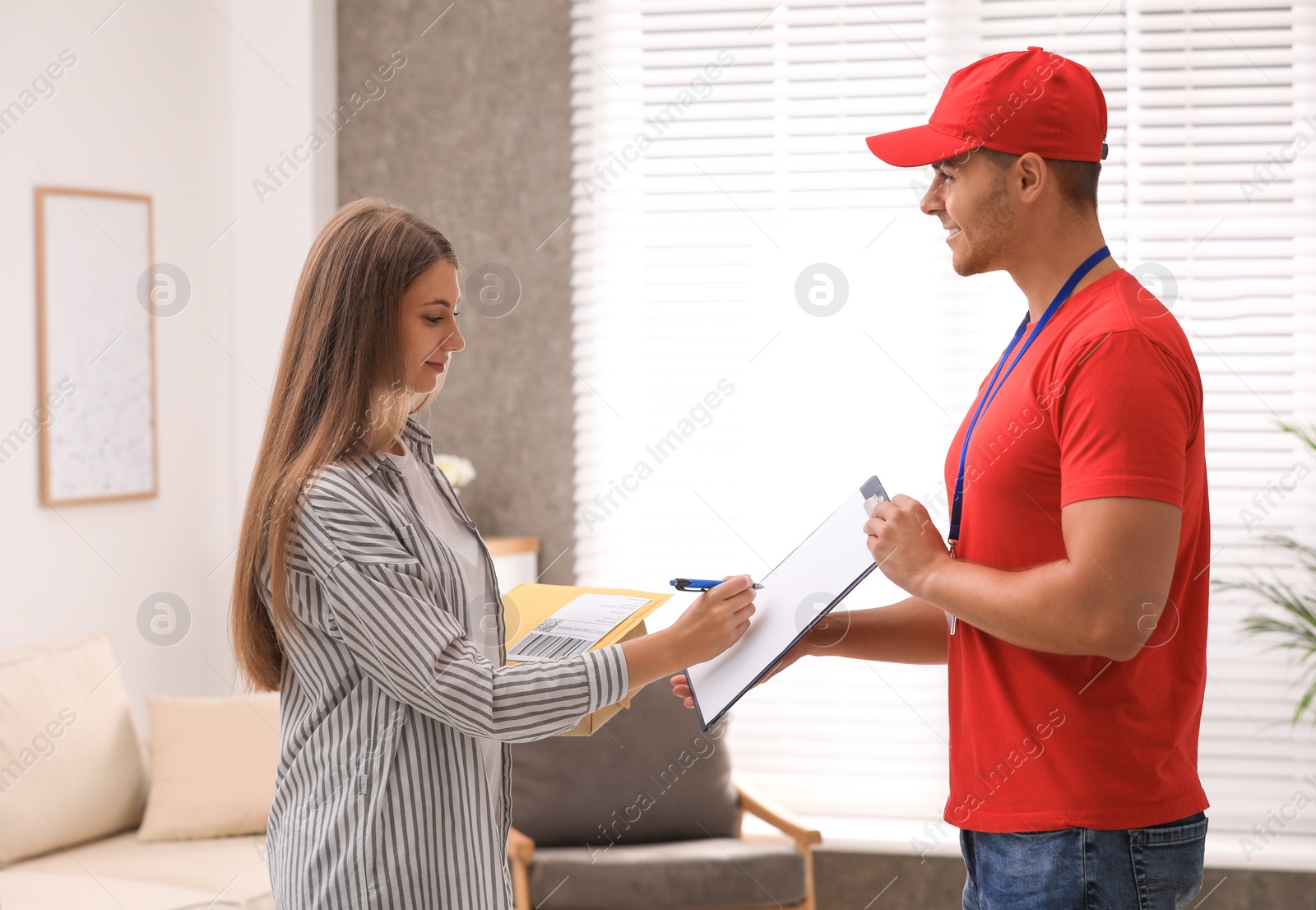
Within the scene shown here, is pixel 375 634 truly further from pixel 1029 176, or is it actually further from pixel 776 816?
pixel 776 816

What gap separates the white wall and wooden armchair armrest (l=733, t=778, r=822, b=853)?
6.51ft

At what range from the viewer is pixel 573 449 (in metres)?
3.75

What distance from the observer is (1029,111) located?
1.36 meters

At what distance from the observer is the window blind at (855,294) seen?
332cm

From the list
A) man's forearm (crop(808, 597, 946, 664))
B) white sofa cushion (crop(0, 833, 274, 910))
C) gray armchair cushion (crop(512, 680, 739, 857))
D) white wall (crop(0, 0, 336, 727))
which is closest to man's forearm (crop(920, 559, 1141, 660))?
man's forearm (crop(808, 597, 946, 664))

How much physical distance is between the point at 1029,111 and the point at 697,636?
82cm

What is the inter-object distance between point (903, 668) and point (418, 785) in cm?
245

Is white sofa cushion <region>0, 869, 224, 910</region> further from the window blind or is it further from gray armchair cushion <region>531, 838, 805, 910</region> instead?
the window blind

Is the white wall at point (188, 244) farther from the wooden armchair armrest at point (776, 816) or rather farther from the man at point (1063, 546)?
the man at point (1063, 546)

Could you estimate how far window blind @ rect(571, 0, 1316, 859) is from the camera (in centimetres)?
332

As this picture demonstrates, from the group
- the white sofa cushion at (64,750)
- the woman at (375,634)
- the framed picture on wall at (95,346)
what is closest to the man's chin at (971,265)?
the woman at (375,634)

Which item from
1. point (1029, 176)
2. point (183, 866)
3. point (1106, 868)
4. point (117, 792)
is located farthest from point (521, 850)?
point (1029, 176)

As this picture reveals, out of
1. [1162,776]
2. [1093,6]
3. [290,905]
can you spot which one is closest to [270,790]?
[290,905]

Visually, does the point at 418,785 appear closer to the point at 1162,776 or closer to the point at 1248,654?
the point at 1162,776
